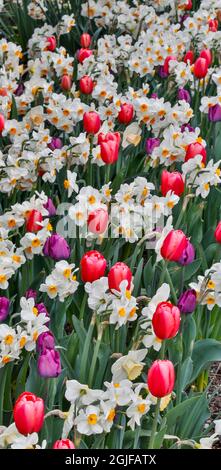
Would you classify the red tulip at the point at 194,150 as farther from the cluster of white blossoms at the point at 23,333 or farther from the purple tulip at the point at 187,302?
the cluster of white blossoms at the point at 23,333

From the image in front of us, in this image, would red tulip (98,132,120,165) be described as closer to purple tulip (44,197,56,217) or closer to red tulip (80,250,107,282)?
purple tulip (44,197,56,217)

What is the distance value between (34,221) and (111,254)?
1.07 ft

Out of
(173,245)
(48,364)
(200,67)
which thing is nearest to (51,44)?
(200,67)

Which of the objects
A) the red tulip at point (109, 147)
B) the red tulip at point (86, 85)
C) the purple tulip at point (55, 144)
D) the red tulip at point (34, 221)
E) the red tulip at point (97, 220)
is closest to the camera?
the red tulip at point (97, 220)

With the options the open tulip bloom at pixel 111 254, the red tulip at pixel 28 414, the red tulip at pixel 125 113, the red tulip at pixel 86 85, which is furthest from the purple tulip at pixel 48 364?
the red tulip at pixel 86 85

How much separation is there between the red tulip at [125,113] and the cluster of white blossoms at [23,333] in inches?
57.0

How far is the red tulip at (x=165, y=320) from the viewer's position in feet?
5.48

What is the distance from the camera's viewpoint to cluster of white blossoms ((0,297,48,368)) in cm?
179

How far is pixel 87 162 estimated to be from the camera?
116 inches

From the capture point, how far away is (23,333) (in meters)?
1.80

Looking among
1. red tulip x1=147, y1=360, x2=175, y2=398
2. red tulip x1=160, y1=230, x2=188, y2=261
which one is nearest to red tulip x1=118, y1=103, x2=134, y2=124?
red tulip x1=160, y1=230, x2=188, y2=261

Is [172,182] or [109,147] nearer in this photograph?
[172,182]

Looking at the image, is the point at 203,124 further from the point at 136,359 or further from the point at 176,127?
the point at 136,359

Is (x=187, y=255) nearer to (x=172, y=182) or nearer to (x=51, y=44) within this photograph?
(x=172, y=182)
